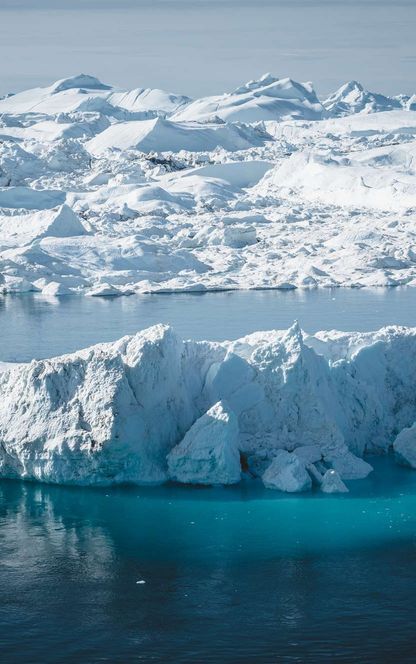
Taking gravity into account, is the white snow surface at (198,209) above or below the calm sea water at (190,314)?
above

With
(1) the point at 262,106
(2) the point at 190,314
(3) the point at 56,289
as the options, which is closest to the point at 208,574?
(2) the point at 190,314

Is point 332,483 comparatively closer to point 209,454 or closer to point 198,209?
point 209,454

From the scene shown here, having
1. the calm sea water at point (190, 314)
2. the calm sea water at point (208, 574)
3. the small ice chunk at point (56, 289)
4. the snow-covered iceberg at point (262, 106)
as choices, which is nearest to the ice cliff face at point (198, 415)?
the calm sea water at point (208, 574)

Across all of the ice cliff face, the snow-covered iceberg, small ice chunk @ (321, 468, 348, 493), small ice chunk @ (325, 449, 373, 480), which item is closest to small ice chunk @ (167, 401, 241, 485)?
the ice cliff face

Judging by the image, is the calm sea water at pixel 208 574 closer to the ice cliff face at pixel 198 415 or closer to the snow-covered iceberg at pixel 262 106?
the ice cliff face at pixel 198 415

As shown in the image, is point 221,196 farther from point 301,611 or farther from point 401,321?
point 301,611
